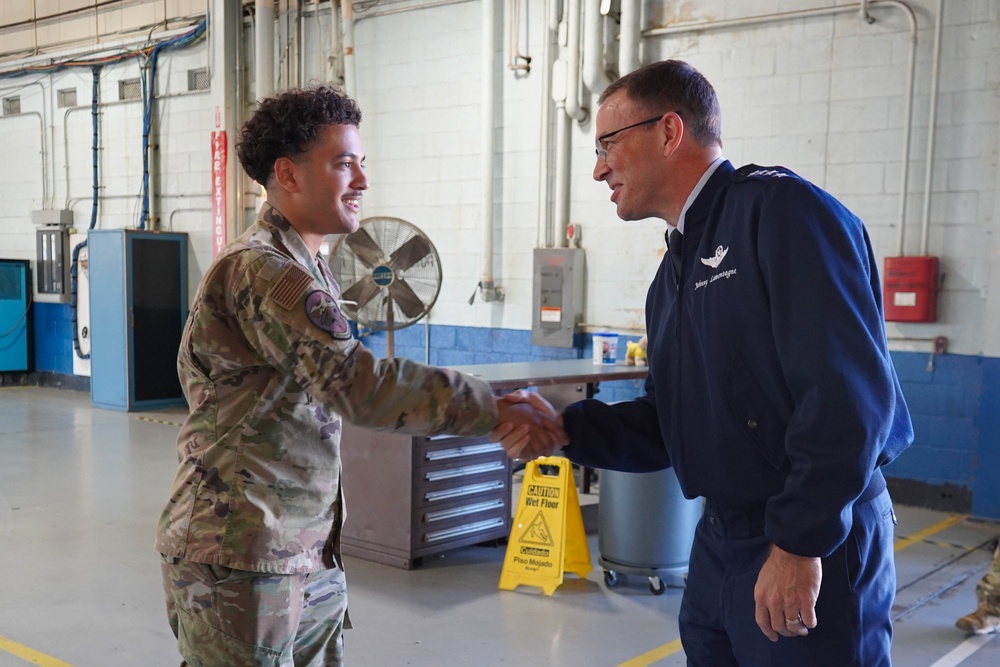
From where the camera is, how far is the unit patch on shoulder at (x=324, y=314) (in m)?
1.66

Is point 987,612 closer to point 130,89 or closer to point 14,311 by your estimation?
point 130,89

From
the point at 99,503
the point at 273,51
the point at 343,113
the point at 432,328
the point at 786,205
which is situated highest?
the point at 273,51

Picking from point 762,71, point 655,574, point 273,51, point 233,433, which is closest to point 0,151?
point 273,51

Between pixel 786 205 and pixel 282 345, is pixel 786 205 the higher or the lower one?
the higher one

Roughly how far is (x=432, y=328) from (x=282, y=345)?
6.30m

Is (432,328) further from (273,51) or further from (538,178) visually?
(273,51)

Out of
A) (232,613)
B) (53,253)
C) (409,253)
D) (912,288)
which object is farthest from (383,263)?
(53,253)

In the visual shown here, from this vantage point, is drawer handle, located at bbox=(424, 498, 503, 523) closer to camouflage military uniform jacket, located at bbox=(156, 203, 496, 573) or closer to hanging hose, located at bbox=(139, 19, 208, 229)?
camouflage military uniform jacket, located at bbox=(156, 203, 496, 573)

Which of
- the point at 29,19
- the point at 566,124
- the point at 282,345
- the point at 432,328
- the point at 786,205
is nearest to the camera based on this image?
the point at 786,205

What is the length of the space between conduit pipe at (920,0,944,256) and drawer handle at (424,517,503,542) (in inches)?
123

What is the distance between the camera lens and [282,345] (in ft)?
5.44

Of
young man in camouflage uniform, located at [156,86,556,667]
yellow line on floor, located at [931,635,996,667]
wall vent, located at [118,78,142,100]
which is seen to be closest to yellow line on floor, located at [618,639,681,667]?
yellow line on floor, located at [931,635,996,667]

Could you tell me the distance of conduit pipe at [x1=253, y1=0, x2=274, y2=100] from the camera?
28.0 feet

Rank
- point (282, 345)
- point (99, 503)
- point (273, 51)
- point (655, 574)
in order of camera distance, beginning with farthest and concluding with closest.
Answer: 1. point (273, 51)
2. point (99, 503)
3. point (655, 574)
4. point (282, 345)
